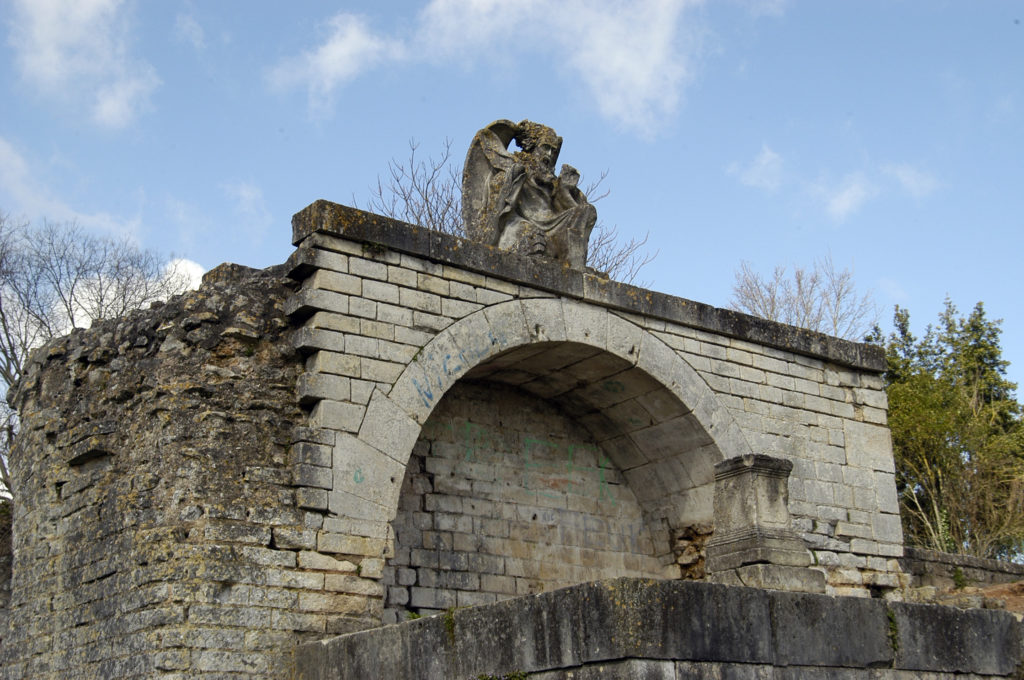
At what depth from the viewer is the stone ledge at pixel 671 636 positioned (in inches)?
198

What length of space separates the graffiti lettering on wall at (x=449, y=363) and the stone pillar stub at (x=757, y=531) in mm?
1867

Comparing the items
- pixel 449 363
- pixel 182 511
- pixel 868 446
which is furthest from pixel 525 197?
pixel 182 511

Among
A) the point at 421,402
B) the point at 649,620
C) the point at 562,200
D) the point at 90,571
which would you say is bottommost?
the point at 649,620

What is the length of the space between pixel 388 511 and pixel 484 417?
6.88 feet

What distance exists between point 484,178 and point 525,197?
1.27ft

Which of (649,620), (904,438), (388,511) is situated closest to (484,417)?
(388,511)

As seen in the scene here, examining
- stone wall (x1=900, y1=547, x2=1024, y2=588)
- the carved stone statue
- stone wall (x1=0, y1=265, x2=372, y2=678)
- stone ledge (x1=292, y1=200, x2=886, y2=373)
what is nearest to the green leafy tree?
stone wall (x1=900, y1=547, x2=1024, y2=588)

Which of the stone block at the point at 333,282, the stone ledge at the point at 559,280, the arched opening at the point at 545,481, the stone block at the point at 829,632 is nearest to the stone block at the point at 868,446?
the stone ledge at the point at 559,280

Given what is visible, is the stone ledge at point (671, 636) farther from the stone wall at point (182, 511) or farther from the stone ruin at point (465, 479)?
the stone wall at point (182, 511)

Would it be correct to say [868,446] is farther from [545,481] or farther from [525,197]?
[525,197]

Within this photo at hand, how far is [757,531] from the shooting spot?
293 inches

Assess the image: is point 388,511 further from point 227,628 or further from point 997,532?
point 997,532

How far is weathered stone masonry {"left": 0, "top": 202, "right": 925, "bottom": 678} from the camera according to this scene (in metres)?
6.96

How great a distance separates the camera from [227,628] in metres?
6.66
